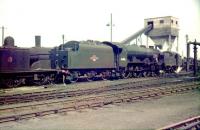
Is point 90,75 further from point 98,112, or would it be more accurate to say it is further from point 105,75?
point 98,112

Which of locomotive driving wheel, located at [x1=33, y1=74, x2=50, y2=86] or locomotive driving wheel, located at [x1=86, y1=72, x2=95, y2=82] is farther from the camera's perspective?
locomotive driving wheel, located at [x1=86, y1=72, x2=95, y2=82]

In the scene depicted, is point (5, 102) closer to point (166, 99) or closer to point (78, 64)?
point (166, 99)

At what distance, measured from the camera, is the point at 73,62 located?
2323cm

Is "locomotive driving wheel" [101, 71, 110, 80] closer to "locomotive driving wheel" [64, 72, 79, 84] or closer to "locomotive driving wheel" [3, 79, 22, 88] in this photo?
"locomotive driving wheel" [64, 72, 79, 84]

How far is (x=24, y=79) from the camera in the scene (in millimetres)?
20750

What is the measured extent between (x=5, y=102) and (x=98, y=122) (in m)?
5.76

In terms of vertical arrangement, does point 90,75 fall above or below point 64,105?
above

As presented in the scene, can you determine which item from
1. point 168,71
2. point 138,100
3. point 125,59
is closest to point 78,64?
point 125,59

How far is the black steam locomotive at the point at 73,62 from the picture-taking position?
19.8 metres

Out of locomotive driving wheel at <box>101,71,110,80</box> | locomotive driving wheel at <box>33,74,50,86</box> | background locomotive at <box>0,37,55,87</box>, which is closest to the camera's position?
background locomotive at <box>0,37,55,87</box>

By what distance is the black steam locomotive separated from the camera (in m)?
19.8

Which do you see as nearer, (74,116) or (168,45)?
(74,116)

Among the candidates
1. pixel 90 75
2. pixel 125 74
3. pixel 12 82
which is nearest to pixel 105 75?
pixel 90 75

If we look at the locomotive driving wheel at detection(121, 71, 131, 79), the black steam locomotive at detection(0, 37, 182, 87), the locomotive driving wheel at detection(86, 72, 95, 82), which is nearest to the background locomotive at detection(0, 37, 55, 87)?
the black steam locomotive at detection(0, 37, 182, 87)
